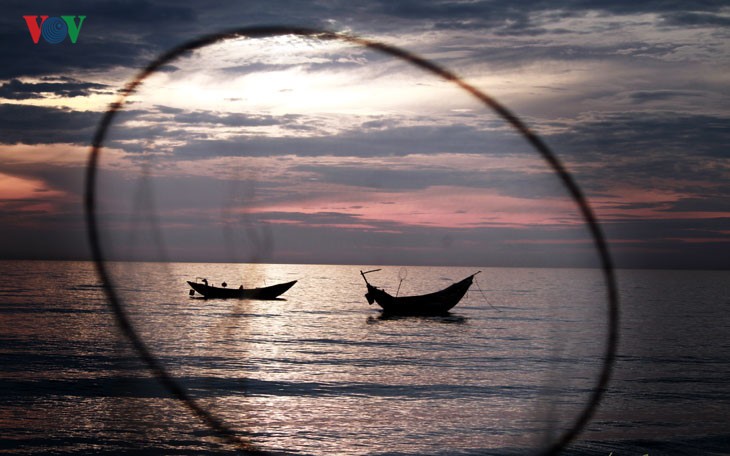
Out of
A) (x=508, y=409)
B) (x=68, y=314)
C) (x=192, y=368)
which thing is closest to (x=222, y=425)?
(x=508, y=409)

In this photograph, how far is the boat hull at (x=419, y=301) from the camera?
67.8 metres

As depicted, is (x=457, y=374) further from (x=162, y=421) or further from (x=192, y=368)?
(x=162, y=421)

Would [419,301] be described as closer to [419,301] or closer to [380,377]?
[419,301]

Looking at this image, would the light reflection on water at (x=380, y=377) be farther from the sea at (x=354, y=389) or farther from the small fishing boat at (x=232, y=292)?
the small fishing boat at (x=232, y=292)

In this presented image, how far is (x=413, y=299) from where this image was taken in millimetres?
67938

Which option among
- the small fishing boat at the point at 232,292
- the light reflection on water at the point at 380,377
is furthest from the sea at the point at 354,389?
the small fishing boat at the point at 232,292

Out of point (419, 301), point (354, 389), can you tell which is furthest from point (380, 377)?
point (419, 301)

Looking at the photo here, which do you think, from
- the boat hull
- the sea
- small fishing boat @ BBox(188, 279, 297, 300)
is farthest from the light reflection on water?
small fishing boat @ BBox(188, 279, 297, 300)

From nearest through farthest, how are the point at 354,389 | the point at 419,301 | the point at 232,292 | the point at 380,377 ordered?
1. the point at 354,389
2. the point at 380,377
3. the point at 419,301
4. the point at 232,292

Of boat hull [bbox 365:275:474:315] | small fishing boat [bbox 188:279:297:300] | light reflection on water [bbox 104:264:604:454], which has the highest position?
light reflection on water [bbox 104:264:604:454]

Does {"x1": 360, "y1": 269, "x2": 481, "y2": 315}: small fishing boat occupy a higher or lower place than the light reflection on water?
lower

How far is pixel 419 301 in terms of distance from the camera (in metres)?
67.9

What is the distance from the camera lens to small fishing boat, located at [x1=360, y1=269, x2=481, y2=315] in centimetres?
6775

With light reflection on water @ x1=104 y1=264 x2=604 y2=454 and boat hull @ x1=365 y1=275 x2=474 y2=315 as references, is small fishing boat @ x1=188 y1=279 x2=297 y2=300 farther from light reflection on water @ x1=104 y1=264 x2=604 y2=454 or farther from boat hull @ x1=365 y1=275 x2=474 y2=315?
boat hull @ x1=365 y1=275 x2=474 y2=315
